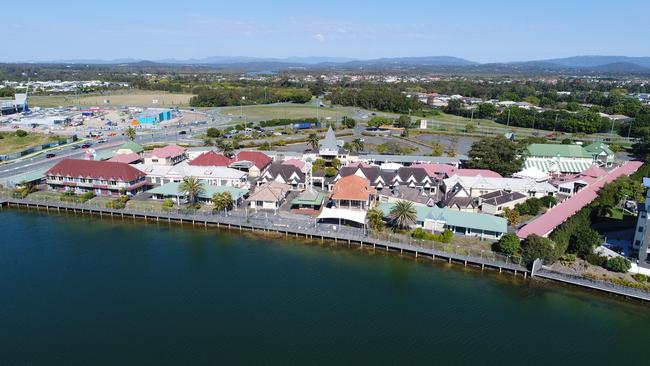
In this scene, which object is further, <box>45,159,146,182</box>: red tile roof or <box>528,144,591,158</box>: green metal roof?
<box>528,144,591,158</box>: green metal roof

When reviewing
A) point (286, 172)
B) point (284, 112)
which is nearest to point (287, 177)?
point (286, 172)

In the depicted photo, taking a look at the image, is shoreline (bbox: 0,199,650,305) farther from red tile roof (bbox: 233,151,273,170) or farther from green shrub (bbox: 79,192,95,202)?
red tile roof (bbox: 233,151,273,170)

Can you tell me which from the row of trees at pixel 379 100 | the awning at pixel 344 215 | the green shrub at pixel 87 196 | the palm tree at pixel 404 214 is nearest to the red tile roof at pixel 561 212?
the palm tree at pixel 404 214

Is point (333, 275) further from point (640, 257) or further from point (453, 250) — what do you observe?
point (640, 257)

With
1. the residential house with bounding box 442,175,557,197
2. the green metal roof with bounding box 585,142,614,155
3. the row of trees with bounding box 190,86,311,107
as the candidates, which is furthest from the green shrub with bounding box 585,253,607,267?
the row of trees with bounding box 190,86,311,107

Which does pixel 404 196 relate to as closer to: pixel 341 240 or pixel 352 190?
pixel 352 190

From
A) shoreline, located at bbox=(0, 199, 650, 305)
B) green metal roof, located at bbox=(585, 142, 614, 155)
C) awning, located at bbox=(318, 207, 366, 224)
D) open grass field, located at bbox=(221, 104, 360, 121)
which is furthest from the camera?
open grass field, located at bbox=(221, 104, 360, 121)
